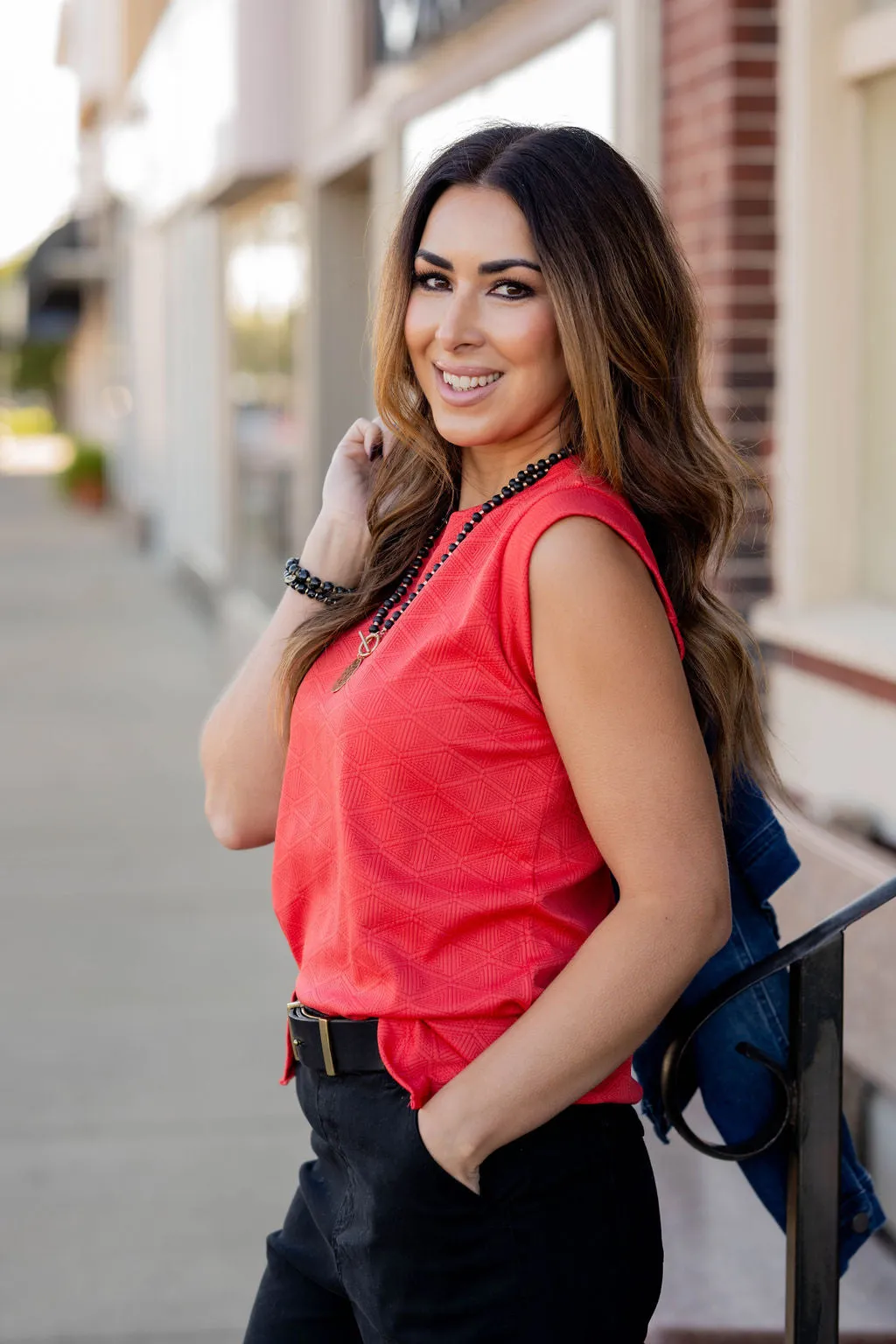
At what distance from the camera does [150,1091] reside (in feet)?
15.2

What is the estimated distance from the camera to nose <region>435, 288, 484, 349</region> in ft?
5.69

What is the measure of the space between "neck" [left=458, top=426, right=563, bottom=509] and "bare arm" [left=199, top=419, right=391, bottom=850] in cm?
17

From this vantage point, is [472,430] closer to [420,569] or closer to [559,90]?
[420,569]

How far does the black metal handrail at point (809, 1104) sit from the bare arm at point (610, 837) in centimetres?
21

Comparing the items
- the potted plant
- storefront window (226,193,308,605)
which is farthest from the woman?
the potted plant

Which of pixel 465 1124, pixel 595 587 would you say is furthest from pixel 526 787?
pixel 465 1124

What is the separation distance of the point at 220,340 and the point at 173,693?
3405mm

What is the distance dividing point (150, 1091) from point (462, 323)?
3.37 m

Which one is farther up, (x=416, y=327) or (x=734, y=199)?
(x=734, y=199)

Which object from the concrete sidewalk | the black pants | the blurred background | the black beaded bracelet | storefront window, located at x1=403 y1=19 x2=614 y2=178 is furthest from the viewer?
storefront window, located at x1=403 y1=19 x2=614 y2=178

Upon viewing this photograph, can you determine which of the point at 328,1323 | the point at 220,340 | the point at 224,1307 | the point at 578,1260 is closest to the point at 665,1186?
the point at 224,1307

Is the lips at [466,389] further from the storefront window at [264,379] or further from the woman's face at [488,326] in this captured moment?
the storefront window at [264,379]

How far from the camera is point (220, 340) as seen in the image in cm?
1290

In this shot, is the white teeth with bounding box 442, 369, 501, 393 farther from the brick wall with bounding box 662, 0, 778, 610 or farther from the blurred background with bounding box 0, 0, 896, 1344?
the brick wall with bounding box 662, 0, 778, 610
